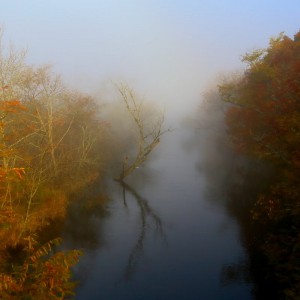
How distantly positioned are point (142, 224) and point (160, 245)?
335cm

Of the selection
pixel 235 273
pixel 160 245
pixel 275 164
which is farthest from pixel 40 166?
pixel 275 164

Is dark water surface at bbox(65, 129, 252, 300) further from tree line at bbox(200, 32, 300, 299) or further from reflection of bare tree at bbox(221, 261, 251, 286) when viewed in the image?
tree line at bbox(200, 32, 300, 299)

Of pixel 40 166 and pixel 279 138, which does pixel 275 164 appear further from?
pixel 40 166

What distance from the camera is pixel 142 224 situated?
22.1m

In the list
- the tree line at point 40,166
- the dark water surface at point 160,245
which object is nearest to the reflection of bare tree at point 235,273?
the dark water surface at point 160,245

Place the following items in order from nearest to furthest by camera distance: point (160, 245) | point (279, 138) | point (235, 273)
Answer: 1. point (235, 273)
2. point (160, 245)
3. point (279, 138)

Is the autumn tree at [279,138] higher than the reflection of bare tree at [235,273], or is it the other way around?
the autumn tree at [279,138]

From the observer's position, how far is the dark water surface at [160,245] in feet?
48.8

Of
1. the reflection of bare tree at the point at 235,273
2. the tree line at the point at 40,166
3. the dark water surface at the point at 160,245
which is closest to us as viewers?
the tree line at the point at 40,166

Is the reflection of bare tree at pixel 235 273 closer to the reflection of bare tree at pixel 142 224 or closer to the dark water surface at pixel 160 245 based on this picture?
the dark water surface at pixel 160 245

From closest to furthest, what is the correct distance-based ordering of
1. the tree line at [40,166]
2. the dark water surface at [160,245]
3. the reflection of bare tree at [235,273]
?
the tree line at [40,166] → the dark water surface at [160,245] → the reflection of bare tree at [235,273]

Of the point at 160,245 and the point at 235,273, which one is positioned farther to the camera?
the point at 160,245

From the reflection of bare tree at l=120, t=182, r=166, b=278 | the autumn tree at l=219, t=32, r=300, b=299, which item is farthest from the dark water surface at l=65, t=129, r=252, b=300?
the autumn tree at l=219, t=32, r=300, b=299

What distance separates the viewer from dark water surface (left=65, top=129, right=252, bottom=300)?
14.9m
